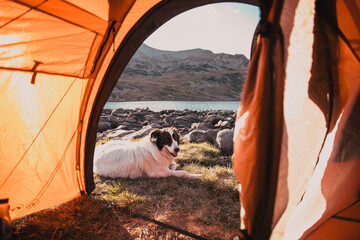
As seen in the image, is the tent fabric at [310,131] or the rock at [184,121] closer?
the tent fabric at [310,131]

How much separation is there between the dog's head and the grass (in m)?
0.59

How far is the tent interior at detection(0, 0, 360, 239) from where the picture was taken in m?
0.94

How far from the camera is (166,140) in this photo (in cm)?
385

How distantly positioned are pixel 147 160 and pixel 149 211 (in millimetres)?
1289

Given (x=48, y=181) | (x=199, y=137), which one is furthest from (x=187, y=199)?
(x=199, y=137)

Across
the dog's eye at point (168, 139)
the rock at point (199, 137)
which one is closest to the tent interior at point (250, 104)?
the dog's eye at point (168, 139)

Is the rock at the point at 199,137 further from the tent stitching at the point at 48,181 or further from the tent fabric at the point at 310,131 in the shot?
the tent fabric at the point at 310,131

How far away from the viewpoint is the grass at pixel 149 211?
2.20 meters

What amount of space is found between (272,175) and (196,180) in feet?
9.08

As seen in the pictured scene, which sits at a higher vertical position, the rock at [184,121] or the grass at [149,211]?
the rock at [184,121]

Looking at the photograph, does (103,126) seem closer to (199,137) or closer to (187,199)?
(199,137)

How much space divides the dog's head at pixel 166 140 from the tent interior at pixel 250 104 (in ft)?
4.52

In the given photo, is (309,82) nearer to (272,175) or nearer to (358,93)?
(358,93)

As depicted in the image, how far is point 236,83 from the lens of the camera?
290ft
